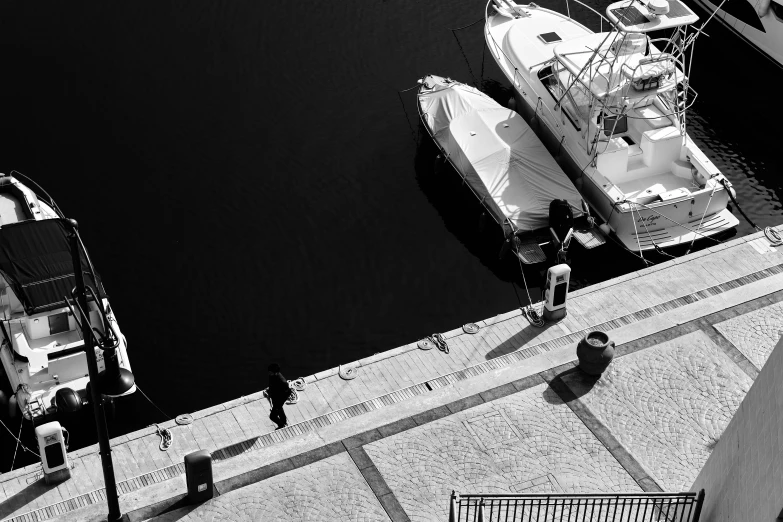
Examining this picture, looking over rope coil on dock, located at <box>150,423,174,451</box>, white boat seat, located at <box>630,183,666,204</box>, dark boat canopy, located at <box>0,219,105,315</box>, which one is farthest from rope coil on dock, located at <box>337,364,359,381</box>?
white boat seat, located at <box>630,183,666,204</box>

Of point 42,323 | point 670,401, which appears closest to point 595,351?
point 670,401

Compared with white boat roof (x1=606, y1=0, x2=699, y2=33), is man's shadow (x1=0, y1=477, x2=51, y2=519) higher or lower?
lower

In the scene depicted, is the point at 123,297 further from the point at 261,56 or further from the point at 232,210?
the point at 261,56

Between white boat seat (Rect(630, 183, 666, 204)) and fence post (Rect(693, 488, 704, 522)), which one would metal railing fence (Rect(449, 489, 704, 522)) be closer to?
fence post (Rect(693, 488, 704, 522))

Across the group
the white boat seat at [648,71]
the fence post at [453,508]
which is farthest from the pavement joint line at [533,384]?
the white boat seat at [648,71]

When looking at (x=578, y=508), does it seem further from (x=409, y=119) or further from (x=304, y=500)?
(x=409, y=119)

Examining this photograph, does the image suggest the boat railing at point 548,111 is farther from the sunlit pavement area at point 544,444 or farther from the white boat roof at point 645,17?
the sunlit pavement area at point 544,444
